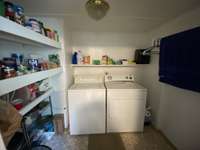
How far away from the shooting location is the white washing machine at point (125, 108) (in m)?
2.00

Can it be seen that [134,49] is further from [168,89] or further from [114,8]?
[114,8]

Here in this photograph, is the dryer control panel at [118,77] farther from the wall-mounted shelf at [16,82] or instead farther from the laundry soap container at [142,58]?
the wall-mounted shelf at [16,82]

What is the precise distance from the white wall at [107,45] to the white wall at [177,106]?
0.40 metres

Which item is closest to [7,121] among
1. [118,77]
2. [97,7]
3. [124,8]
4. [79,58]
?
[97,7]

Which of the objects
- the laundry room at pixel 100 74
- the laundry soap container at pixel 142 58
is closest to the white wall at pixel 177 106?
the laundry room at pixel 100 74

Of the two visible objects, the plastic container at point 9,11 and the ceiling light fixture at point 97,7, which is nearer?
the plastic container at point 9,11

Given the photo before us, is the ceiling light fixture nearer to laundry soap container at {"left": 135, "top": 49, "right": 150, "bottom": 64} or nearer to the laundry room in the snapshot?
the laundry room

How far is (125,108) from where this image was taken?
204 centimetres

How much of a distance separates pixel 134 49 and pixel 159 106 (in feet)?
4.62

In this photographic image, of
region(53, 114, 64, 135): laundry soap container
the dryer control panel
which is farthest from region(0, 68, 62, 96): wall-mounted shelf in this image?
the dryer control panel

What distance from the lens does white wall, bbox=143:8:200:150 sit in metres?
1.43

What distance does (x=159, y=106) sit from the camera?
216 centimetres

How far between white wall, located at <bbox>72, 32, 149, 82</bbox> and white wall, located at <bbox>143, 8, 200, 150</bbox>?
403 millimetres

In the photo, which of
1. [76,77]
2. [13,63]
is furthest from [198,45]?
[76,77]
